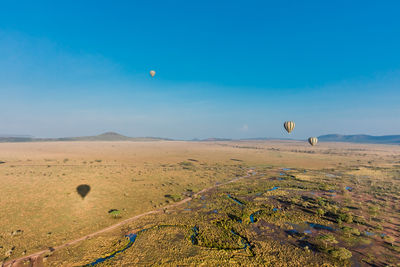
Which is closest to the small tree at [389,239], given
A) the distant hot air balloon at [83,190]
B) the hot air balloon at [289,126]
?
the hot air balloon at [289,126]

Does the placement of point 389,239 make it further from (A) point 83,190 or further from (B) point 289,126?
(A) point 83,190

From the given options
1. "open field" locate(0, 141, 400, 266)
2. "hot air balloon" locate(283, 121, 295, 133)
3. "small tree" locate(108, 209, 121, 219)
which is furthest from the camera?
"hot air balloon" locate(283, 121, 295, 133)

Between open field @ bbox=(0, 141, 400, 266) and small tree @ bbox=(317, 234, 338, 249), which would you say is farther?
small tree @ bbox=(317, 234, 338, 249)

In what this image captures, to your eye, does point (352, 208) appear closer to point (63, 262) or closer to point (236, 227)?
point (236, 227)

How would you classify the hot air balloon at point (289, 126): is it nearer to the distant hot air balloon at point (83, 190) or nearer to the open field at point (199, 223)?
the open field at point (199, 223)

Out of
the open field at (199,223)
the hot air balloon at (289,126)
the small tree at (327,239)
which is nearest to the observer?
the open field at (199,223)

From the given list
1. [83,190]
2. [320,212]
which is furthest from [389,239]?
[83,190]

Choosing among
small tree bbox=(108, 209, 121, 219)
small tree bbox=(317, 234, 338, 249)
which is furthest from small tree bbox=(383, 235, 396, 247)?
small tree bbox=(108, 209, 121, 219)

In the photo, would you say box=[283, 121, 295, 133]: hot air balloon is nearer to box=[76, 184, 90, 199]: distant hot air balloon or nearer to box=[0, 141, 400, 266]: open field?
box=[0, 141, 400, 266]: open field
